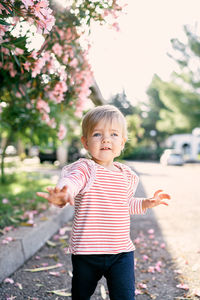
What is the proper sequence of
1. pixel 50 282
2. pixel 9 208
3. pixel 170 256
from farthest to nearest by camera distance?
pixel 9 208
pixel 170 256
pixel 50 282

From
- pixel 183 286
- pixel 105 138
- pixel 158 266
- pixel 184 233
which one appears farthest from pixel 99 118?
pixel 184 233

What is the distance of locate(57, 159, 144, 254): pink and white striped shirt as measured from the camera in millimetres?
1837

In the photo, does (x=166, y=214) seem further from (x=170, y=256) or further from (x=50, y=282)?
(x=50, y=282)

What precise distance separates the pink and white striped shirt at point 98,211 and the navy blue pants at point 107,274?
0.05 metres

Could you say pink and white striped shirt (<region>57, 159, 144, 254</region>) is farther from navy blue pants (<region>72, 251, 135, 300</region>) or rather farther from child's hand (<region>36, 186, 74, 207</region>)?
child's hand (<region>36, 186, 74, 207</region>)

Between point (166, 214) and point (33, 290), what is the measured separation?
13.0 ft

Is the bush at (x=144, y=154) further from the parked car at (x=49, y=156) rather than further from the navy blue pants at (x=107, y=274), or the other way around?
the navy blue pants at (x=107, y=274)

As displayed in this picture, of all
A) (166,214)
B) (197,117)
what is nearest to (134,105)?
(197,117)

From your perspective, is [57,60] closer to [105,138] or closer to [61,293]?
[105,138]

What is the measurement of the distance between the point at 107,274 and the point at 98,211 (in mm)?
369

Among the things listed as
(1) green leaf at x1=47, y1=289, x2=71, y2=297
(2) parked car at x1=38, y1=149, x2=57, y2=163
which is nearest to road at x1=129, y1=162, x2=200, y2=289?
(1) green leaf at x1=47, y1=289, x2=71, y2=297

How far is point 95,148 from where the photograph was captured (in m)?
1.95

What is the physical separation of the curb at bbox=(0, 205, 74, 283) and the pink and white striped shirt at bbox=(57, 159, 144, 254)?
1.17 metres

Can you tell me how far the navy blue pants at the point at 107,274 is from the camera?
1.83 m
